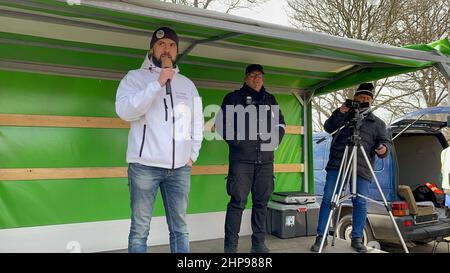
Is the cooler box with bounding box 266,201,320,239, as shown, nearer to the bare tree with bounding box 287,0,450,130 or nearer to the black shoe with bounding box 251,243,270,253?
the black shoe with bounding box 251,243,270,253

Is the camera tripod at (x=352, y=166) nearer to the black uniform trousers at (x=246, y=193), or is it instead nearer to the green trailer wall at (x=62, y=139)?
the black uniform trousers at (x=246, y=193)

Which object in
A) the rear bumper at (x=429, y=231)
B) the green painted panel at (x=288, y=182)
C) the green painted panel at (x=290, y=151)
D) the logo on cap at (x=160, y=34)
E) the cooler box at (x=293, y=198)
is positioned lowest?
the rear bumper at (x=429, y=231)

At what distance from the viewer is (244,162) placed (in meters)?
3.77

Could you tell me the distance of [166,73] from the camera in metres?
2.76

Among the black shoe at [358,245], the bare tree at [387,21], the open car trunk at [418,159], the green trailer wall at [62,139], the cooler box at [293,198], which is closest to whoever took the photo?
the green trailer wall at [62,139]

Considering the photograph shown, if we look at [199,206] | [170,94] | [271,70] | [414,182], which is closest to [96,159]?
[199,206]

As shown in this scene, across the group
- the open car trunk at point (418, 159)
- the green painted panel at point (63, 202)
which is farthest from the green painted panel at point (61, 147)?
the open car trunk at point (418, 159)

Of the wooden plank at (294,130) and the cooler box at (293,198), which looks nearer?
the cooler box at (293,198)

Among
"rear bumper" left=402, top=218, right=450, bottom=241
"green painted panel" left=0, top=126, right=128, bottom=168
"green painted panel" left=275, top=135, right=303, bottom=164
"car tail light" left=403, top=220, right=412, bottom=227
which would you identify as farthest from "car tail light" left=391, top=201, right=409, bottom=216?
"green painted panel" left=0, top=126, right=128, bottom=168

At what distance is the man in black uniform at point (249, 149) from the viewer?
3.77 meters

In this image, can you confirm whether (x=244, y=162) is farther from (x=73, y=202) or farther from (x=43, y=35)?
(x=43, y=35)

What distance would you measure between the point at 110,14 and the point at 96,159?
170 cm

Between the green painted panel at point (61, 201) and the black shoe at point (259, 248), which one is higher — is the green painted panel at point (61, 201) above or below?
above

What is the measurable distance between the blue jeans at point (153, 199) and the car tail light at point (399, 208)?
9.35ft
